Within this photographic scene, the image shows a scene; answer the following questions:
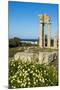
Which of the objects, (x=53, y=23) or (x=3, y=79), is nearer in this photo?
(x=3, y=79)

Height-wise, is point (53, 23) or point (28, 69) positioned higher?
point (53, 23)

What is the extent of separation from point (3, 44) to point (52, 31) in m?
0.67

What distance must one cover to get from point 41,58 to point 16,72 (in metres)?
0.38

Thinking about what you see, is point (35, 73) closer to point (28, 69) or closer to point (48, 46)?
point (28, 69)

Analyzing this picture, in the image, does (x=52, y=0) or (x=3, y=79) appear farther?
(x=52, y=0)

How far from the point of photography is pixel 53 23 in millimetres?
3047

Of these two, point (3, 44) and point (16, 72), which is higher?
point (3, 44)

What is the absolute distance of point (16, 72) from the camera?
9.54 feet

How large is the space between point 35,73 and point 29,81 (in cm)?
13

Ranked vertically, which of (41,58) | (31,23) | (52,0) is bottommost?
(41,58)

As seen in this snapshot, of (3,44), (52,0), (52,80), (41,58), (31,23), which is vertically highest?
(52,0)

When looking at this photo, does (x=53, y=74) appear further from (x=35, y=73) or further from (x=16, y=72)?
(x=16, y=72)

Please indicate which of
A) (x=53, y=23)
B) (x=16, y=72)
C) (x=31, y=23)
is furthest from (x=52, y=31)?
(x=16, y=72)

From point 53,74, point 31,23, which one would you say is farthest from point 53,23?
point 53,74
